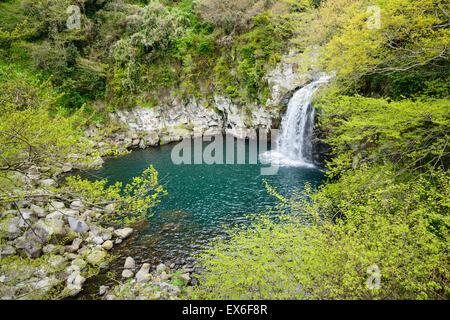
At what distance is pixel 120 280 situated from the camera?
294 inches

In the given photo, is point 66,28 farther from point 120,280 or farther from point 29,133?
point 120,280

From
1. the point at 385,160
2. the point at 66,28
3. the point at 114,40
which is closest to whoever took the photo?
the point at 385,160

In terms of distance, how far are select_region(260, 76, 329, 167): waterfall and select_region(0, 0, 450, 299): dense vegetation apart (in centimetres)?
171

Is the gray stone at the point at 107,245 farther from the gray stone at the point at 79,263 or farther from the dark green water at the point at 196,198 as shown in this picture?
the gray stone at the point at 79,263

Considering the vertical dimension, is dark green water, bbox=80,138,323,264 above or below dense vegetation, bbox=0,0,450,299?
below

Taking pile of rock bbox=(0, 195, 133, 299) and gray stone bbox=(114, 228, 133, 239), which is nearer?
pile of rock bbox=(0, 195, 133, 299)

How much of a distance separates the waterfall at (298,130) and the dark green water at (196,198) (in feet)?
5.60

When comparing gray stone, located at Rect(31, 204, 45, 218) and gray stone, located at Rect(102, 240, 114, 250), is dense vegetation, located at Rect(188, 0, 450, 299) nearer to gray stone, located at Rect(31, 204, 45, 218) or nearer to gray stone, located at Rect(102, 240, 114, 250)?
gray stone, located at Rect(102, 240, 114, 250)

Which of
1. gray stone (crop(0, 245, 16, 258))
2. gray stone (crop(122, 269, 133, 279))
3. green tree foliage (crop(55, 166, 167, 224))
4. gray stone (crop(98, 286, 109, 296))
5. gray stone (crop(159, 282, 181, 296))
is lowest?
gray stone (crop(98, 286, 109, 296))

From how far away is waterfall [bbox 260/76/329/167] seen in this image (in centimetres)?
1609

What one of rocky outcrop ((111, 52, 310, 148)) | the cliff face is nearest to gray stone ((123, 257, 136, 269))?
the cliff face

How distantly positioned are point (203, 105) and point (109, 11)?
17.0m

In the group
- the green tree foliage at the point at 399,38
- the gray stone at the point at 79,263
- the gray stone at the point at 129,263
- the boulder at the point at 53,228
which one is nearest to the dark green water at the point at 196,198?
the gray stone at the point at 129,263
